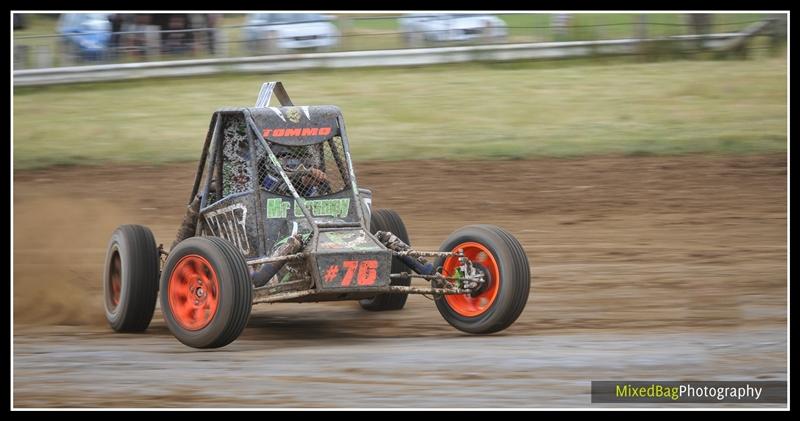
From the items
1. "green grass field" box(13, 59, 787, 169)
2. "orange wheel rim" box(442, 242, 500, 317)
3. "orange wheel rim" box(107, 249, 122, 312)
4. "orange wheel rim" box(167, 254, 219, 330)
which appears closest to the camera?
"orange wheel rim" box(167, 254, 219, 330)

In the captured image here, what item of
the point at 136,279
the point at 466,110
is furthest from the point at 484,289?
the point at 466,110

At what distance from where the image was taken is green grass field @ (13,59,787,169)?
18250 mm

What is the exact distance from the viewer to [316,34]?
21.0 metres

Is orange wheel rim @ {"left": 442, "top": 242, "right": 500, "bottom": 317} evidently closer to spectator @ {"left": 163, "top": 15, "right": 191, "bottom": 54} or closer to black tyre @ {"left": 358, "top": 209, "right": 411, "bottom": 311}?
black tyre @ {"left": 358, "top": 209, "right": 411, "bottom": 311}

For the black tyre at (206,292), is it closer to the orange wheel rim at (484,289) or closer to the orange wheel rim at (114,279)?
the orange wheel rim at (114,279)

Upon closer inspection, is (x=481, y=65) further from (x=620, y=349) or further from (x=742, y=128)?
(x=620, y=349)

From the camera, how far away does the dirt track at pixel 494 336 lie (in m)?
7.89

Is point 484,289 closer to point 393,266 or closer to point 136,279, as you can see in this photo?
point 393,266

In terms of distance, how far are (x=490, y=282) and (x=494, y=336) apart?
1.24ft

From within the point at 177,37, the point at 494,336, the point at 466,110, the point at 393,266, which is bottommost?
the point at 494,336

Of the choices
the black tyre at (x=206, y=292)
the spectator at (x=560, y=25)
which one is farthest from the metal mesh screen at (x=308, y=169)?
the spectator at (x=560, y=25)

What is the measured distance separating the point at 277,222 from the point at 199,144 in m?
9.71

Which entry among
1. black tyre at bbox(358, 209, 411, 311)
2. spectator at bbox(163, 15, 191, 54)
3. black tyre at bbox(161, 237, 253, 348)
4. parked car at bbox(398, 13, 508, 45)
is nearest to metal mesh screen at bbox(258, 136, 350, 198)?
black tyre at bbox(358, 209, 411, 311)

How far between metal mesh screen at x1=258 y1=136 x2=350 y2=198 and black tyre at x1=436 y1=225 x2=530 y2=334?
0.98 metres
